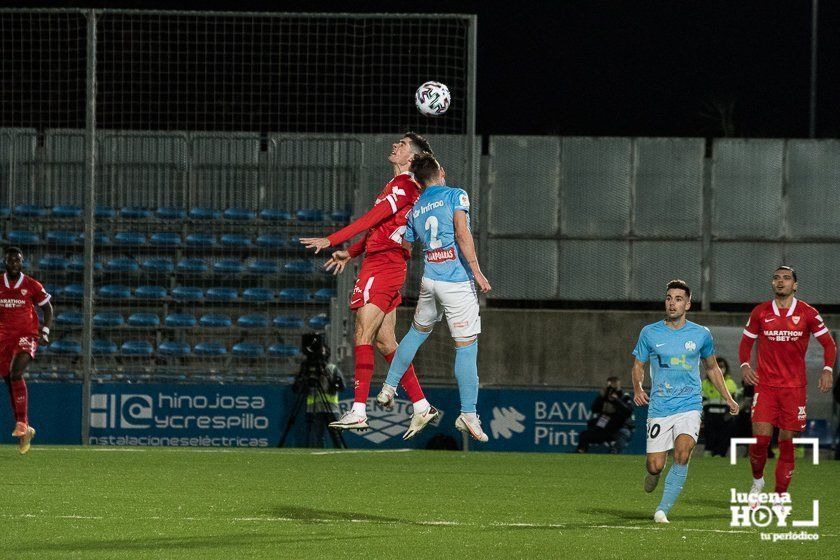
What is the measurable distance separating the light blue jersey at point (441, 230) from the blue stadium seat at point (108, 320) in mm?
12064

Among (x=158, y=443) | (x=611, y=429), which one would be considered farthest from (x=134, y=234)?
(x=611, y=429)

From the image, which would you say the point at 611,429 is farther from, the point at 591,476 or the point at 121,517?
the point at 121,517

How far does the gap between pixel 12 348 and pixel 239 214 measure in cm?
765

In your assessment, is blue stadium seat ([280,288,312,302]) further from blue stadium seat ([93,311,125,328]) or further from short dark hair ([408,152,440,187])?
short dark hair ([408,152,440,187])

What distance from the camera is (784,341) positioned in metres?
11.9

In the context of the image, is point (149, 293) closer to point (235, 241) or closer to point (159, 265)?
point (159, 265)

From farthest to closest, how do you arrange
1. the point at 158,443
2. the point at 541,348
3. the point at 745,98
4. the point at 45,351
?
the point at 745,98 < the point at 541,348 < the point at 45,351 < the point at 158,443

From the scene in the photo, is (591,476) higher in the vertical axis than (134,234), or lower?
lower

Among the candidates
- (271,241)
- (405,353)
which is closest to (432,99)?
(405,353)

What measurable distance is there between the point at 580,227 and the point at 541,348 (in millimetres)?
2674

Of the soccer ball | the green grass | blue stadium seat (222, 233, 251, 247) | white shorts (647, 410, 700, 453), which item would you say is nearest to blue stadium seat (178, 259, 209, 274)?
blue stadium seat (222, 233, 251, 247)

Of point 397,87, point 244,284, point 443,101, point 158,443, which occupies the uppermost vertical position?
point 397,87

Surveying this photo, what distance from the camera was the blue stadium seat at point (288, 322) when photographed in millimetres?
21516

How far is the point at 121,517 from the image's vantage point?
9.75 m
